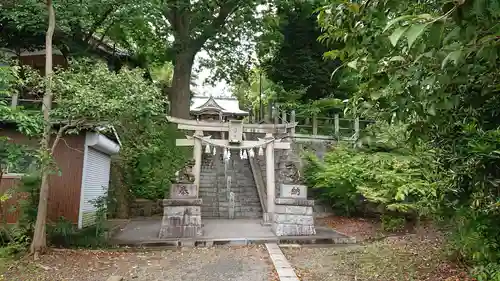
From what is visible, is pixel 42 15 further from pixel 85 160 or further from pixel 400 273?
pixel 400 273

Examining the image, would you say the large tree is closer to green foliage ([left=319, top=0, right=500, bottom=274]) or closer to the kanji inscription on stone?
the kanji inscription on stone

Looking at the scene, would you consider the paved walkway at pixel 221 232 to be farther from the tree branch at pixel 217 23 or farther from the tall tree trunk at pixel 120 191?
the tree branch at pixel 217 23

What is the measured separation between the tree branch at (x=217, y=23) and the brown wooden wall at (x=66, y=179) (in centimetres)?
786

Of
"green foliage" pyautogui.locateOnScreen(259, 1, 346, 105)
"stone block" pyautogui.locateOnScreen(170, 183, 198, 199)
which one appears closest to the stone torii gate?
"stone block" pyautogui.locateOnScreen(170, 183, 198, 199)

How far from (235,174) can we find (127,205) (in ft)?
15.6

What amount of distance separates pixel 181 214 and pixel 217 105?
16.9 m

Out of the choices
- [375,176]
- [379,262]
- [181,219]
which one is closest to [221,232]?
[181,219]

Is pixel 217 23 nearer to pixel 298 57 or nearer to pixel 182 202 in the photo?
pixel 298 57

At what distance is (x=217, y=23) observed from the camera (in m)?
15.4

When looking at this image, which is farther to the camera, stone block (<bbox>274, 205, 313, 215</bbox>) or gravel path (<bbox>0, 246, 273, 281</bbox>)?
stone block (<bbox>274, 205, 313, 215</bbox>)

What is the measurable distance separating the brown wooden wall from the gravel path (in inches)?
99.4

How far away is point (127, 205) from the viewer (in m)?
13.0

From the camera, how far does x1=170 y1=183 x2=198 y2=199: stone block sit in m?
8.89

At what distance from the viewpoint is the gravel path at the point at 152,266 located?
18.2 feet
